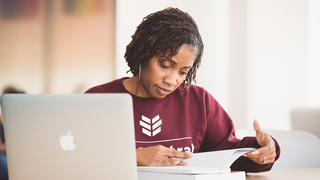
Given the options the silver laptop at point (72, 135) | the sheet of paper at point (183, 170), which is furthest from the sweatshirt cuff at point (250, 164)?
the silver laptop at point (72, 135)

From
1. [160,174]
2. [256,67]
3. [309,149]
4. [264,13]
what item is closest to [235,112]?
[256,67]

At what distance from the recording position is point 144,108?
1612 mm

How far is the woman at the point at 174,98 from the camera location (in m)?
1.48

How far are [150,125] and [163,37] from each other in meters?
0.30

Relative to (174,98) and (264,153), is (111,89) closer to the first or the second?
(174,98)

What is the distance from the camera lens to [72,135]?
1.00 metres

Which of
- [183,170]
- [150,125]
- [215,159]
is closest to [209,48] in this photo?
[150,125]

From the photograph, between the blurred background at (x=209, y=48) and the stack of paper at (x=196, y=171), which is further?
the blurred background at (x=209, y=48)

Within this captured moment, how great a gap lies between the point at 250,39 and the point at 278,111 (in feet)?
1.81

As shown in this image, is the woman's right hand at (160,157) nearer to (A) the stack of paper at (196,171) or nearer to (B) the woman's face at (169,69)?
(A) the stack of paper at (196,171)

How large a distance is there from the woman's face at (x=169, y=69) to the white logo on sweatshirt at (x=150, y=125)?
0.11 meters

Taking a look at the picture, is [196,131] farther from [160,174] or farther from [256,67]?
[256,67]

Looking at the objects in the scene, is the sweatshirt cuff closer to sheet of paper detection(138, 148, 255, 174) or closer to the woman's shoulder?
sheet of paper detection(138, 148, 255, 174)

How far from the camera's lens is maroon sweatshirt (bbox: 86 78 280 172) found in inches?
62.5
